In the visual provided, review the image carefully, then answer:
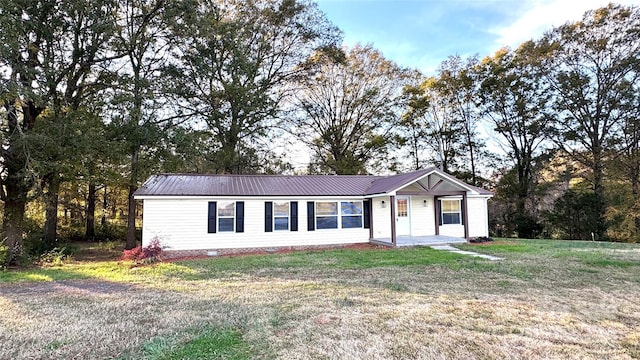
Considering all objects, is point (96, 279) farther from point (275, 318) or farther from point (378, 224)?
point (378, 224)

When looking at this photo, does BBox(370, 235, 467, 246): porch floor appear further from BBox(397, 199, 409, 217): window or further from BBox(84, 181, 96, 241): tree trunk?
BBox(84, 181, 96, 241): tree trunk

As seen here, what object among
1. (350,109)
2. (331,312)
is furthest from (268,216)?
A: (350,109)

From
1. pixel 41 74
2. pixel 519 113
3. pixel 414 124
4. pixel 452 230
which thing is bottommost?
pixel 452 230

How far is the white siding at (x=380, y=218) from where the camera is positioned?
15062 millimetres

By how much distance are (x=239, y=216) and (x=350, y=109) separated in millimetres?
14751

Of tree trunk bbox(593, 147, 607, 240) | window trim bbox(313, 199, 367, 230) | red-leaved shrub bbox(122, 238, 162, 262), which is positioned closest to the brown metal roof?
window trim bbox(313, 199, 367, 230)

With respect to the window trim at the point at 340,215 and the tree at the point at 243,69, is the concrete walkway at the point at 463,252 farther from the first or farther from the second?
the tree at the point at 243,69

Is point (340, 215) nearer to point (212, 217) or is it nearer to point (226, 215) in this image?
point (226, 215)

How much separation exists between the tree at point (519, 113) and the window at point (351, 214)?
44.7 ft

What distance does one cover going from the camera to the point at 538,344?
12.8 feet


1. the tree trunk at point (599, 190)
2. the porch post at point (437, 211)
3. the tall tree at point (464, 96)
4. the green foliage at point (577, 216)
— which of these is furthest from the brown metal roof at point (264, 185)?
the tree trunk at point (599, 190)

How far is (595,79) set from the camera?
20.2 m


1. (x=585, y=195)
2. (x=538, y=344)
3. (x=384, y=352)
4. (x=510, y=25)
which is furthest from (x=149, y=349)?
(x=585, y=195)

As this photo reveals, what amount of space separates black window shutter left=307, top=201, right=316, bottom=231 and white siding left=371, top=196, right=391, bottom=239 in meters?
2.71
